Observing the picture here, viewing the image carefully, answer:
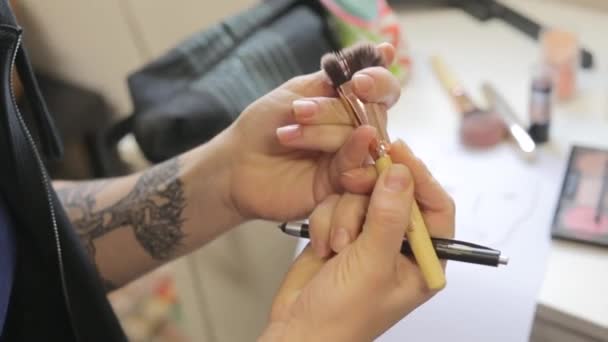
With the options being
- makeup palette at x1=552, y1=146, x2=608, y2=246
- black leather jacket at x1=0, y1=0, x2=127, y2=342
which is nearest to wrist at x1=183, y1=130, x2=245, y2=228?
black leather jacket at x1=0, y1=0, x2=127, y2=342

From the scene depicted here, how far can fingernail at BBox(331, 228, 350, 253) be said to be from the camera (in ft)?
1.81

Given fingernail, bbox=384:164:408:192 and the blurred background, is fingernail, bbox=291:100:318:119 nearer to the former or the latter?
fingernail, bbox=384:164:408:192

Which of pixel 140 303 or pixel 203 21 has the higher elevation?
pixel 203 21

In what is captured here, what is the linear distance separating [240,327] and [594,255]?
595 millimetres

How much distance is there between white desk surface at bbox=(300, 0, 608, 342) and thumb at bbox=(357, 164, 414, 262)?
16cm

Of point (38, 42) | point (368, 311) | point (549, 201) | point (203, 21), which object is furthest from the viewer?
point (38, 42)

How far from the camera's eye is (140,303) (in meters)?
1.40

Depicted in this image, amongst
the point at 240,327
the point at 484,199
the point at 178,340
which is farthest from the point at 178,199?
the point at 178,340

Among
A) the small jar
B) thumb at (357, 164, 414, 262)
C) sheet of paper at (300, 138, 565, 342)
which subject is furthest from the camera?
the small jar

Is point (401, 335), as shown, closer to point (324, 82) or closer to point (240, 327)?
point (324, 82)

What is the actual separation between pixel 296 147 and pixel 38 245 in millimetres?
218

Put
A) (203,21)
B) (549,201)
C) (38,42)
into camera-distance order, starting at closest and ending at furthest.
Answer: (549,201), (203,21), (38,42)

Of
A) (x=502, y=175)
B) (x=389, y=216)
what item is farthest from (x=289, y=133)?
(x=502, y=175)

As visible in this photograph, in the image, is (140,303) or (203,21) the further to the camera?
(140,303)
